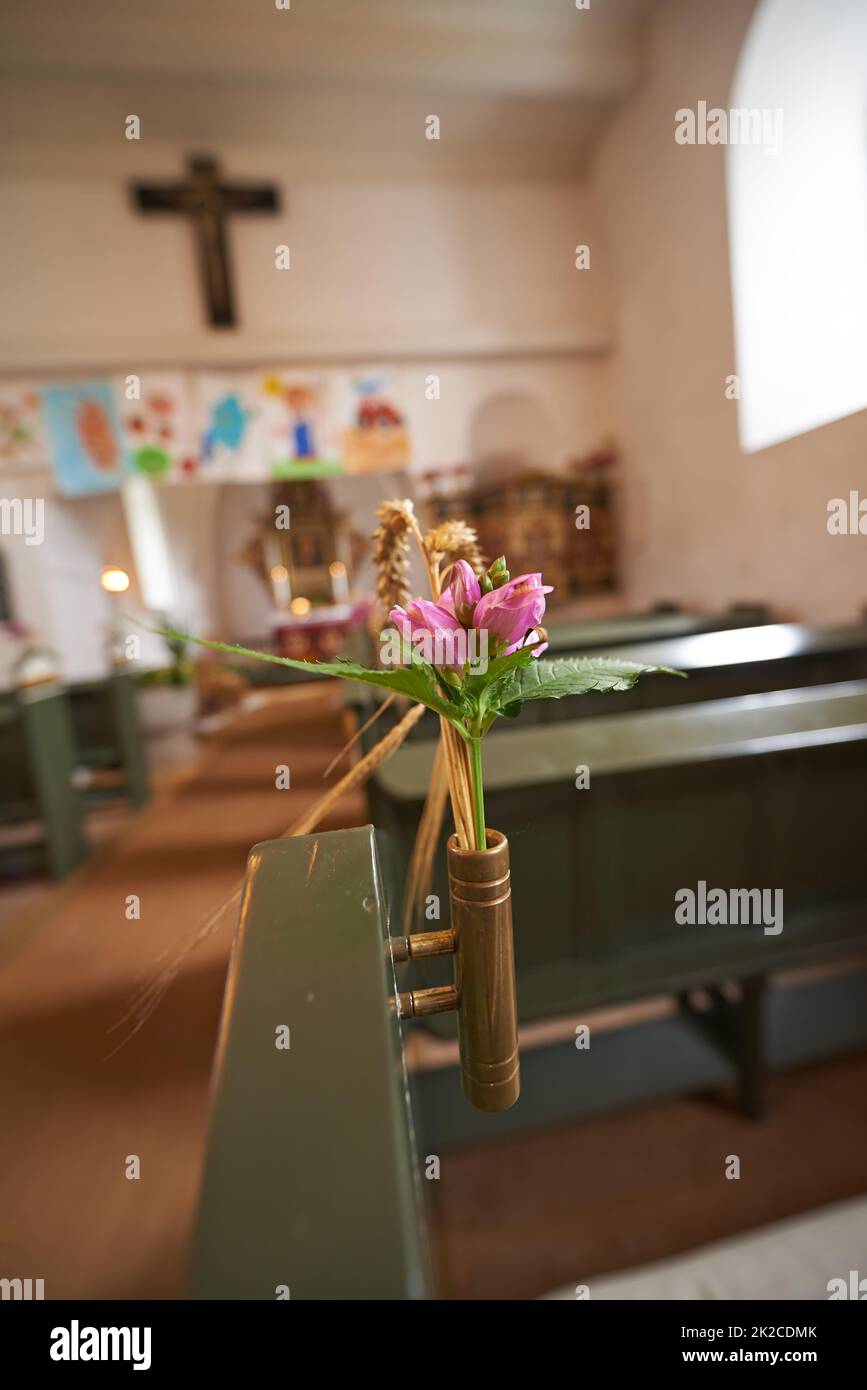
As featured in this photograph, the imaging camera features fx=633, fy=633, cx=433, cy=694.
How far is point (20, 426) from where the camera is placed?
5.40 metres

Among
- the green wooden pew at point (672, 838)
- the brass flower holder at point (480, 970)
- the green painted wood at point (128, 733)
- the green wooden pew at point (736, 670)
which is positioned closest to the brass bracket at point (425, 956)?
the brass flower holder at point (480, 970)

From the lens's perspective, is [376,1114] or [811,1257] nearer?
[376,1114]

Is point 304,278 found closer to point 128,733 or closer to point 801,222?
point 801,222

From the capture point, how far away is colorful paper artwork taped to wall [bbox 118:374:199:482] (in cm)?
539

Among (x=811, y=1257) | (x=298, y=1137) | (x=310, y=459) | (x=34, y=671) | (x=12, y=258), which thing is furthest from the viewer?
(x=310, y=459)

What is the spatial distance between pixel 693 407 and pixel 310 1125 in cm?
507

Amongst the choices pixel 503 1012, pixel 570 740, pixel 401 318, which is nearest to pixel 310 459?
Answer: pixel 401 318

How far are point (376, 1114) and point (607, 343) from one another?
6.59 meters

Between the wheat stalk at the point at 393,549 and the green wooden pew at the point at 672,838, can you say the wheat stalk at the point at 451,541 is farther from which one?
the green wooden pew at the point at 672,838

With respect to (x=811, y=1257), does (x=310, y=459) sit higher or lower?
higher

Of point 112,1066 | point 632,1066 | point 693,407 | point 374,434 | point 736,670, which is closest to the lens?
point 632,1066

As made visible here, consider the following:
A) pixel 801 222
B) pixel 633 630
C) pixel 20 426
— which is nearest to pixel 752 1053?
pixel 633 630
